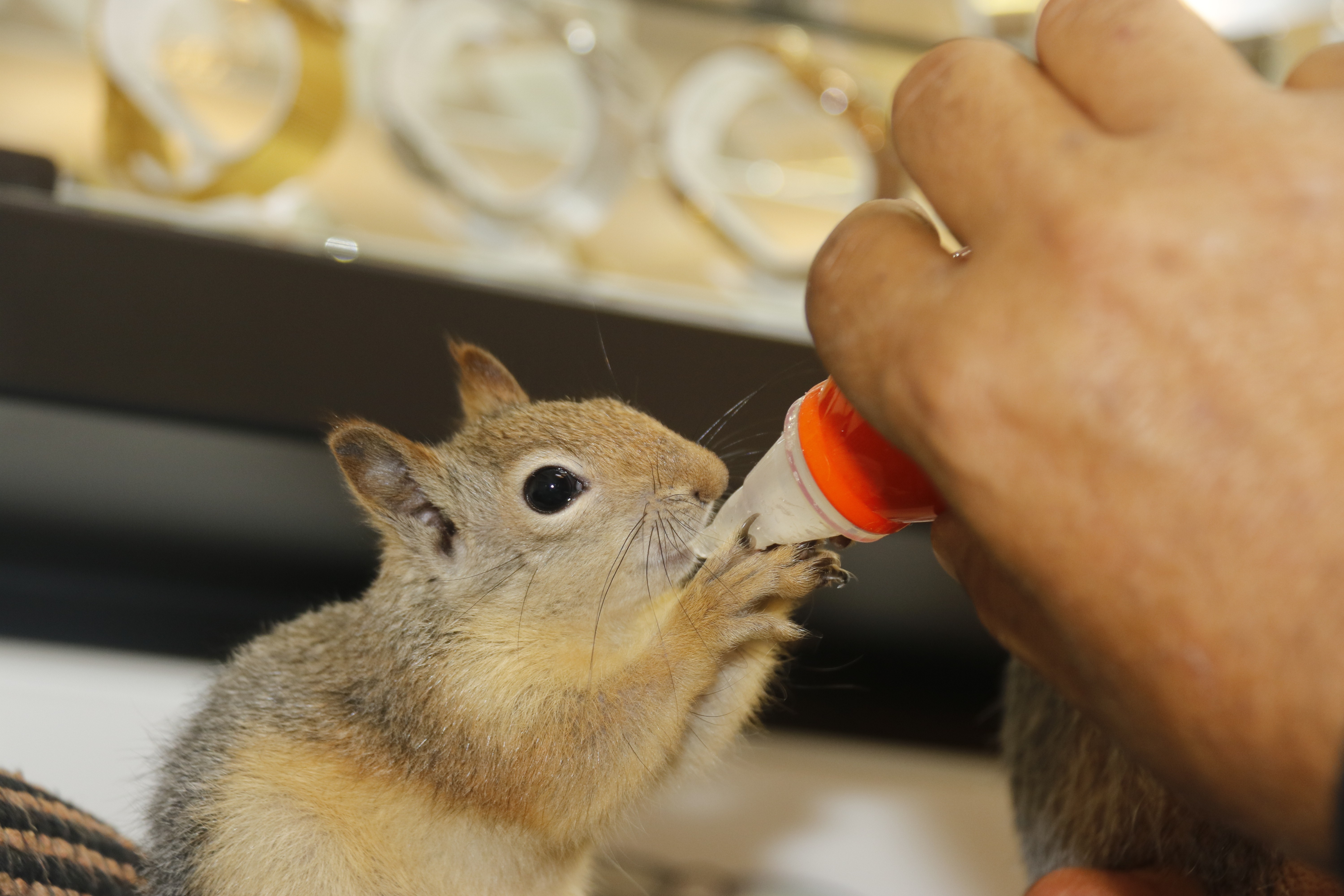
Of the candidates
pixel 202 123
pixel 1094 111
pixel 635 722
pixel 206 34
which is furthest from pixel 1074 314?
pixel 206 34

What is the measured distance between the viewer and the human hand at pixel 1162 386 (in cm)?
36

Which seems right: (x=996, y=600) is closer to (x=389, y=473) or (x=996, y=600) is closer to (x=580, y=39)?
(x=389, y=473)

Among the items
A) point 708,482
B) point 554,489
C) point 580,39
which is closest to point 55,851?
point 554,489

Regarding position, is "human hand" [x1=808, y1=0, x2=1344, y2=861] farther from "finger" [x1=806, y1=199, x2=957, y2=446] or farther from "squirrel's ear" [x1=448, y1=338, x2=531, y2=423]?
"squirrel's ear" [x1=448, y1=338, x2=531, y2=423]

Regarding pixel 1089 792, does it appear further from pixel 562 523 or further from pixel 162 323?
pixel 162 323

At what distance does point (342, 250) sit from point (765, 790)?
0.87 metres

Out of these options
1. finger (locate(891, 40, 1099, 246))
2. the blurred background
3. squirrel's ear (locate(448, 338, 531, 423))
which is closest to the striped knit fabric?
the blurred background

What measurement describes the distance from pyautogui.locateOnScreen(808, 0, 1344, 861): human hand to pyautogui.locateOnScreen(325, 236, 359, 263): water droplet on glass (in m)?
0.72

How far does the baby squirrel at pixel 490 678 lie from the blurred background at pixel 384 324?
5.7 inches

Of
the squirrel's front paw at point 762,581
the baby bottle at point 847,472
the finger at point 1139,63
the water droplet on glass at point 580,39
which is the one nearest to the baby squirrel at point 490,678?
the squirrel's front paw at point 762,581

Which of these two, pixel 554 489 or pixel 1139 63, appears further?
pixel 554 489

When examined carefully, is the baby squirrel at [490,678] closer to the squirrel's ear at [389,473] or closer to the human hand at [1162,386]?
the squirrel's ear at [389,473]

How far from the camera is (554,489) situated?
0.83 meters

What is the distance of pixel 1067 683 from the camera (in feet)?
1.59
